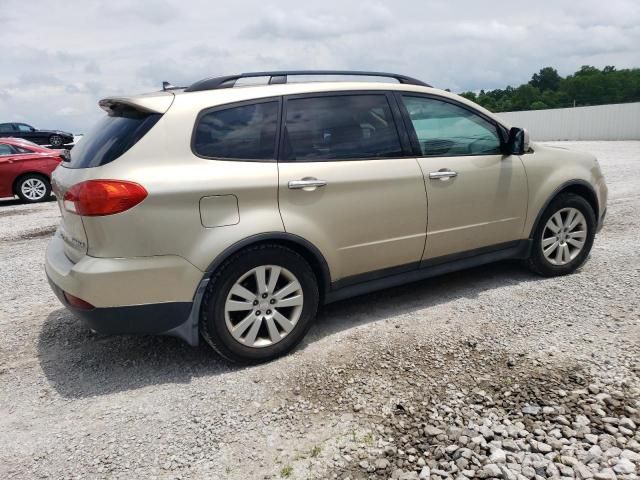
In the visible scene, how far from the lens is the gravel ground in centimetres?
252

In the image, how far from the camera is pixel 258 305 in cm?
340

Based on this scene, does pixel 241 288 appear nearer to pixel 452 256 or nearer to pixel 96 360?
pixel 96 360

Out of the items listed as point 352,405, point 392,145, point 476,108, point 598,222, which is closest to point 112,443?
point 352,405

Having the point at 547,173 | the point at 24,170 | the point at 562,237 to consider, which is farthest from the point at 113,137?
the point at 24,170

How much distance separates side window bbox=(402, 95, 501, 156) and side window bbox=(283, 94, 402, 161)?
0.86 ft

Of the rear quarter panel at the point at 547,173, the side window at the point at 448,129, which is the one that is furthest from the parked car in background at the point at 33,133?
the rear quarter panel at the point at 547,173

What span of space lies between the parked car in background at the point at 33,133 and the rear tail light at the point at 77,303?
77.5 ft

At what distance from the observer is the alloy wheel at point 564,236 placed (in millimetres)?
4762

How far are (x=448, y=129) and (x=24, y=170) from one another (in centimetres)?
1060

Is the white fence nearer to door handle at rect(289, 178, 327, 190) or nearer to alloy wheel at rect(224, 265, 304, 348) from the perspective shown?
door handle at rect(289, 178, 327, 190)

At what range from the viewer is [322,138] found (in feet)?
11.9

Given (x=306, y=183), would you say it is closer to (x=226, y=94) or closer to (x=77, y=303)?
(x=226, y=94)

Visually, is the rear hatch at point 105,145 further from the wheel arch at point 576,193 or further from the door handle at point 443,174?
the wheel arch at point 576,193

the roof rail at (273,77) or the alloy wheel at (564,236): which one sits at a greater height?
the roof rail at (273,77)
